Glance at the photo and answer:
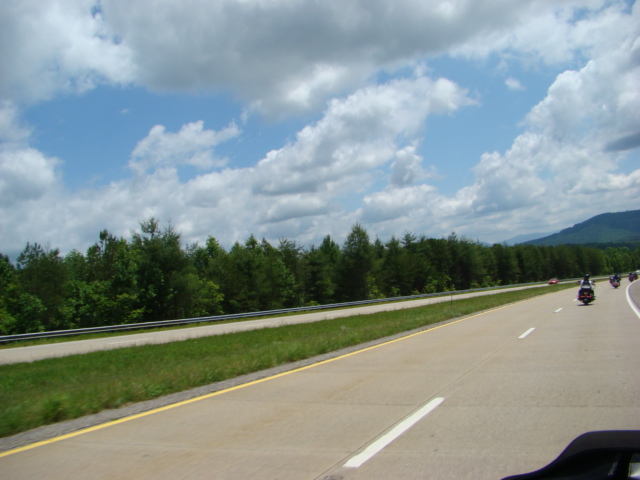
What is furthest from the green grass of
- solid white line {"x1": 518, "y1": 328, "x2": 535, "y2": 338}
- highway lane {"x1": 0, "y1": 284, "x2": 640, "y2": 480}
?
solid white line {"x1": 518, "y1": 328, "x2": 535, "y2": 338}

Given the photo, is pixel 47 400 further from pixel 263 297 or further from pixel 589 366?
pixel 263 297

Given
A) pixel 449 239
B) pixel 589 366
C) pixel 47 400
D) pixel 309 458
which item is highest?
pixel 449 239

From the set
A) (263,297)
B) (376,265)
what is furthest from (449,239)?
(263,297)

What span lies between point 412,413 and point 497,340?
9490mm

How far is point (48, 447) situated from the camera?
618 cm

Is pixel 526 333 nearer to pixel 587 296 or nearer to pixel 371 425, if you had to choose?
pixel 371 425

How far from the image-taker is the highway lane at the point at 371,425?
16.5ft

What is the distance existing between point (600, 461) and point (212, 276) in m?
74.6

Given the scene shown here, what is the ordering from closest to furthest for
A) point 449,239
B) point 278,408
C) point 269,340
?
point 278,408 → point 269,340 → point 449,239

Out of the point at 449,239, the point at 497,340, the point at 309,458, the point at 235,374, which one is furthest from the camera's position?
the point at 449,239

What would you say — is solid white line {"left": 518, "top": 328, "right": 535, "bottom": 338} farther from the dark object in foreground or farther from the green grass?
the dark object in foreground

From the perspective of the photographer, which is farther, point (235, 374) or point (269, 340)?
point (269, 340)

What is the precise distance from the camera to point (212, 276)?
75500 millimetres

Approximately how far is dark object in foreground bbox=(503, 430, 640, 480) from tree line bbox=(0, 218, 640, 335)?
52.6 metres
